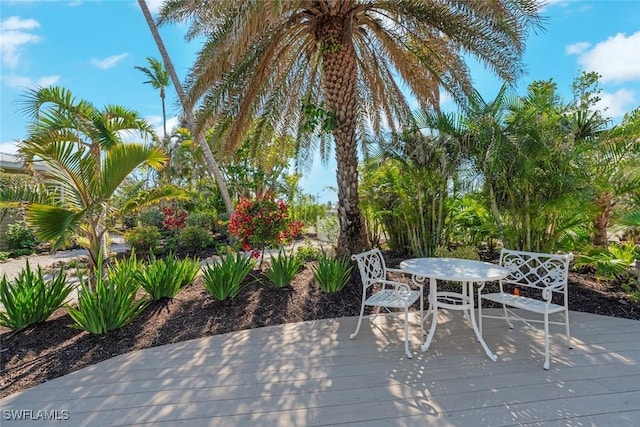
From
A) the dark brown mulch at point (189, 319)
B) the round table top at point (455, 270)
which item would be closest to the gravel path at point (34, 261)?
the dark brown mulch at point (189, 319)

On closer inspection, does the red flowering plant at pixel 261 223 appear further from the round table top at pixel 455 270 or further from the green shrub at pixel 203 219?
the green shrub at pixel 203 219

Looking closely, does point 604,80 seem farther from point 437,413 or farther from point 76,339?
point 76,339

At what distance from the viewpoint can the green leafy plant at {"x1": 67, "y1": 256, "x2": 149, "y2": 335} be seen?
3592 millimetres

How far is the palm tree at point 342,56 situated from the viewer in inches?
184

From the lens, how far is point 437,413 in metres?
2.31

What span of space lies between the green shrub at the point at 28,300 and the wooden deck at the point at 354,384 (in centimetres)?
143

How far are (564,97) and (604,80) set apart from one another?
1.00m

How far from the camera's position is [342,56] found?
18.3 feet

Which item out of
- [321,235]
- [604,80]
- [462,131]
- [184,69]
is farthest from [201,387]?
[321,235]

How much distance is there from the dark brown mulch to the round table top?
4.32ft

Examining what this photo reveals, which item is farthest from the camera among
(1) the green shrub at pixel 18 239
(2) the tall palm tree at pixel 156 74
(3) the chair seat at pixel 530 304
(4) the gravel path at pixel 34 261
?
(2) the tall palm tree at pixel 156 74

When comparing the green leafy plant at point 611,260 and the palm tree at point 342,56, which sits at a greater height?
the palm tree at point 342,56

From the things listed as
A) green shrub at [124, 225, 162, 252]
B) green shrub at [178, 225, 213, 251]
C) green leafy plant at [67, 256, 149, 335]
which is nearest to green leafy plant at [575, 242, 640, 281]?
green leafy plant at [67, 256, 149, 335]

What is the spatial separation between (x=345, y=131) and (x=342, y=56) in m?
1.26
